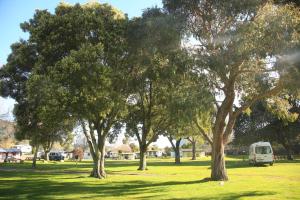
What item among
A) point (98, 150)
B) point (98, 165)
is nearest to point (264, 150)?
point (98, 150)

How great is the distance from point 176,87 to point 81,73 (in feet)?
21.9

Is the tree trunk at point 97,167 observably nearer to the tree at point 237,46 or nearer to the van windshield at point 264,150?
the tree at point 237,46

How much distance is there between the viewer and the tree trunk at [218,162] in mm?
26906

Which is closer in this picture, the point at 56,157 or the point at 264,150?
the point at 264,150

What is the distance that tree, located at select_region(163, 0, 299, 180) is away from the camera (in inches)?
864

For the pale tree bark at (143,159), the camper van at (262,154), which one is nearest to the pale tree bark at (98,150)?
the pale tree bark at (143,159)

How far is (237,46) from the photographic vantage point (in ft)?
73.4

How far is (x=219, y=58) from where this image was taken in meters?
23.4

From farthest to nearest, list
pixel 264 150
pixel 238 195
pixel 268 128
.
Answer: pixel 268 128 → pixel 264 150 → pixel 238 195

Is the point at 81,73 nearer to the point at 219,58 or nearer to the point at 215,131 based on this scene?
the point at 219,58

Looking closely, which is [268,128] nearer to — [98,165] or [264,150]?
[264,150]

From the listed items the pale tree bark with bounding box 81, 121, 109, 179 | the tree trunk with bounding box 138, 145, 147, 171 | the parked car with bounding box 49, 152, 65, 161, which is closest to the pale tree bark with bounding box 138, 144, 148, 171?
the tree trunk with bounding box 138, 145, 147, 171

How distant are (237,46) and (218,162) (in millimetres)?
8913

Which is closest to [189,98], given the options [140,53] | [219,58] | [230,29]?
[219,58]
